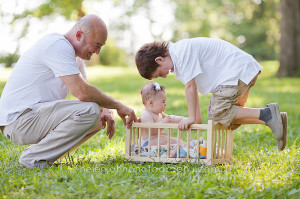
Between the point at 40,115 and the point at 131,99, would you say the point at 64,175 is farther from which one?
the point at 131,99

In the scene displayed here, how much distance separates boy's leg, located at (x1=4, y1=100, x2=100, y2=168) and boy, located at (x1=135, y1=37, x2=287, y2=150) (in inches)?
30.9

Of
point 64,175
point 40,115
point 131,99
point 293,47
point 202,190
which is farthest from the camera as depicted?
point 293,47

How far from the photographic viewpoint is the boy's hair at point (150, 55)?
3.78 m

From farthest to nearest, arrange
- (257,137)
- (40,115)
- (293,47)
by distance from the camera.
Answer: (293,47), (257,137), (40,115)

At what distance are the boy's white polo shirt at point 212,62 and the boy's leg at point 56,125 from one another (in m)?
0.93

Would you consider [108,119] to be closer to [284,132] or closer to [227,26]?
[284,132]

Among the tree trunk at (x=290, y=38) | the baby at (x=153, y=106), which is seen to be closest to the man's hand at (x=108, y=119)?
the baby at (x=153, y=106)

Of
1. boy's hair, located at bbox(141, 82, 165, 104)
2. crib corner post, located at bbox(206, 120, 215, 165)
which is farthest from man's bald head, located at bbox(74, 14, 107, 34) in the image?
crib corner post, located at bbox(206, 120, 215, 165)

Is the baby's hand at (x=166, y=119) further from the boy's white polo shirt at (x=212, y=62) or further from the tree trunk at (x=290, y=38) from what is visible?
the tree trunk at (x=290, y=38)

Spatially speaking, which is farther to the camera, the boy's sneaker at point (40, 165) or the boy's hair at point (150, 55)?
the boy's hair at point (150, 55)

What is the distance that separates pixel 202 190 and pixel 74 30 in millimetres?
1942

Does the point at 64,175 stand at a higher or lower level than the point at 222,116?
lower

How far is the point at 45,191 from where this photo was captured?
265 cm

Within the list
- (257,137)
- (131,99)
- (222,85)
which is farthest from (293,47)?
(222,85)
